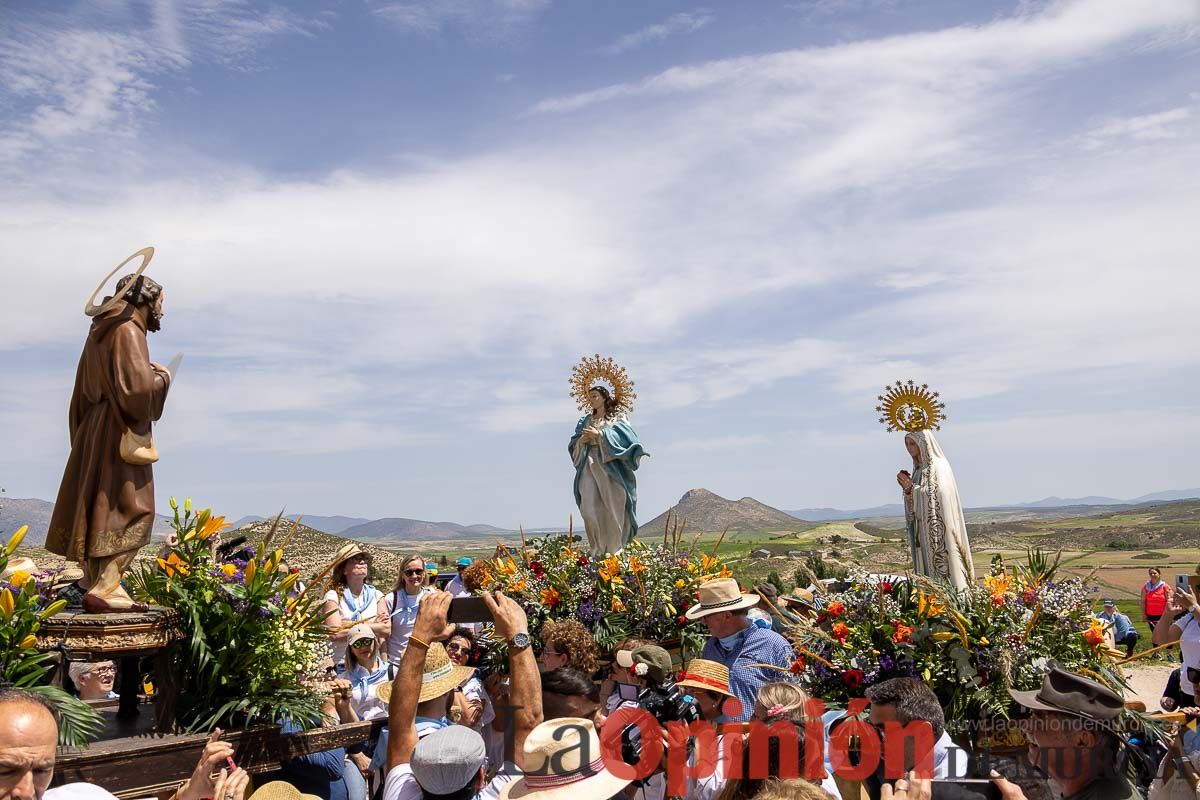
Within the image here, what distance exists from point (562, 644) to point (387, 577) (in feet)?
44.1

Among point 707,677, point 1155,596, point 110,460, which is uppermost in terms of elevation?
point 110,460

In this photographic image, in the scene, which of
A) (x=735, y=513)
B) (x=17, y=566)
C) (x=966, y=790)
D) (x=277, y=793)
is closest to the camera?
(x=966, y=790)

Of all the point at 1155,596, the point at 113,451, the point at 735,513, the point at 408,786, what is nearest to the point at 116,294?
the point at 113,451

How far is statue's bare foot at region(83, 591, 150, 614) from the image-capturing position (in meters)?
5.19

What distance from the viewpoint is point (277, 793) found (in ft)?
15.9

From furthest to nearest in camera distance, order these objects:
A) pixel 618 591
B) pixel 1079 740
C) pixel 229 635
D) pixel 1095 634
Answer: pixel 618 591 < pixel 1095 634 < pixel 229 635 < pixel 1079 740

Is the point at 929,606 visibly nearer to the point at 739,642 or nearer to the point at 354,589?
the point at 739,642

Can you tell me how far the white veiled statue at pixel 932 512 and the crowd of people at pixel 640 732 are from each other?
8.08ft

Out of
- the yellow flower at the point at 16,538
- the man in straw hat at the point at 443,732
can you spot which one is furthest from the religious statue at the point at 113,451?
the man in straw hat at the point at 443,732

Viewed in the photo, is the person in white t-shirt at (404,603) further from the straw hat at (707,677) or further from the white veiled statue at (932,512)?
the white veiled statue at (932,512)

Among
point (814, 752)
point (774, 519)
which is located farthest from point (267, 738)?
point (774, 519)

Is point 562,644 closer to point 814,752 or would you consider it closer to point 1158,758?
point 814,752

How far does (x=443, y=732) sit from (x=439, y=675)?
1.72 meters

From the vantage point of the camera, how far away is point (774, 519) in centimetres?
10406
